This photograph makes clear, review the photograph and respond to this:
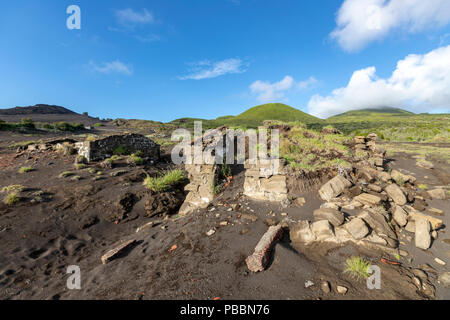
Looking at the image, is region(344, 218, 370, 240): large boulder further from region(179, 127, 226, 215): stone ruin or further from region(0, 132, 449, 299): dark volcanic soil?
region(179, 127, 226, 215): stone ruin

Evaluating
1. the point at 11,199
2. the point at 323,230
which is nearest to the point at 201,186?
the point at 323,230

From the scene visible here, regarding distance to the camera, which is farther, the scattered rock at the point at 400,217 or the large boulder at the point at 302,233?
the scattered rock at the point at 400,217

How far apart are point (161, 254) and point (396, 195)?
622 cm

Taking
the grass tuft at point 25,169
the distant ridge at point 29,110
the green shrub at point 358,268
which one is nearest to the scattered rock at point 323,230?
the green shrub at point 358,268

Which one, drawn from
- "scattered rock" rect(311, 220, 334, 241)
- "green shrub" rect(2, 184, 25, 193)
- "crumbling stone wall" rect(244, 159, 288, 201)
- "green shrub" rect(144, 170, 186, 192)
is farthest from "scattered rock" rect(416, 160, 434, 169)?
"green shrub" rect(2, 184, 25, 193)

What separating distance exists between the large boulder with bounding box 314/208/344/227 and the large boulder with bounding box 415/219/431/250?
50.2 inches

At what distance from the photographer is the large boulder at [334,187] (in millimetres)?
4797

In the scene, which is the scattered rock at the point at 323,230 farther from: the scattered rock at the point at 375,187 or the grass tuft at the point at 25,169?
the grass tuft at the point at 25,169

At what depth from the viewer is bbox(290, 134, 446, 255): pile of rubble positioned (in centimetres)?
327

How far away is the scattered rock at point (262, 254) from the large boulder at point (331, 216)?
120 centimetres

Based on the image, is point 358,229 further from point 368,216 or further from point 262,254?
point 262,254

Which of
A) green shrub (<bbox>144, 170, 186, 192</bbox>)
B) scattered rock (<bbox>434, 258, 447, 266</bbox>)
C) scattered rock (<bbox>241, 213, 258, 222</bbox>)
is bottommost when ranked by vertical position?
scattered rock (<bbox>434, 258, 447, 266</bbox>)
